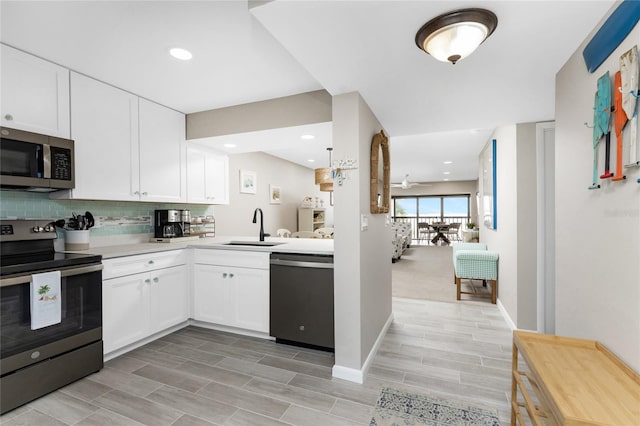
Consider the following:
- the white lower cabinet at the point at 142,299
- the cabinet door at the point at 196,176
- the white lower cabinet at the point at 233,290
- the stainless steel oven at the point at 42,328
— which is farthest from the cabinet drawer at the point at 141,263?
the cabinet door at the point at 196,176

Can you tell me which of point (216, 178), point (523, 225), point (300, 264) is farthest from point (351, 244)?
point (216, 178)

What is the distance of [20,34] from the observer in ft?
6.24

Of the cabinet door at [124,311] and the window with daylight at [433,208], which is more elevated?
the window with daylight at [433,208]

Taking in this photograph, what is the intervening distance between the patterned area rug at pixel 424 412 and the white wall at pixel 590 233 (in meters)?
0.73

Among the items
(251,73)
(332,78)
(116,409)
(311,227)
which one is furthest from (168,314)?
(311,227)

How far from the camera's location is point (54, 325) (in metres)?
2.02

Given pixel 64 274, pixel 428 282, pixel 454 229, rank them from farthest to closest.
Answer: pixel 454 229 < pixel 428 282 < pixel 64 274

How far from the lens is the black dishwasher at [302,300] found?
2.54 m

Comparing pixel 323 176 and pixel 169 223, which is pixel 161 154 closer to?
pixel 169 223

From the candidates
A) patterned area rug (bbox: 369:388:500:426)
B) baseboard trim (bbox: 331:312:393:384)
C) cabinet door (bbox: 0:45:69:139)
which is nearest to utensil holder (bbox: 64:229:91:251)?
cabinet door (bbox: 0:45:69:139)

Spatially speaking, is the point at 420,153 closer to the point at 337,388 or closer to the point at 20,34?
the point at 337,388

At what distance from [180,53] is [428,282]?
4878mm

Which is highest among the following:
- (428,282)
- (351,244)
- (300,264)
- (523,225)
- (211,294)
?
Result: (523,225)

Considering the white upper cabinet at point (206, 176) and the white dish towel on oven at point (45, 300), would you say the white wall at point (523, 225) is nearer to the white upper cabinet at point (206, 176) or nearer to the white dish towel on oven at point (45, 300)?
the white upper cabinet at point (206, 176)
